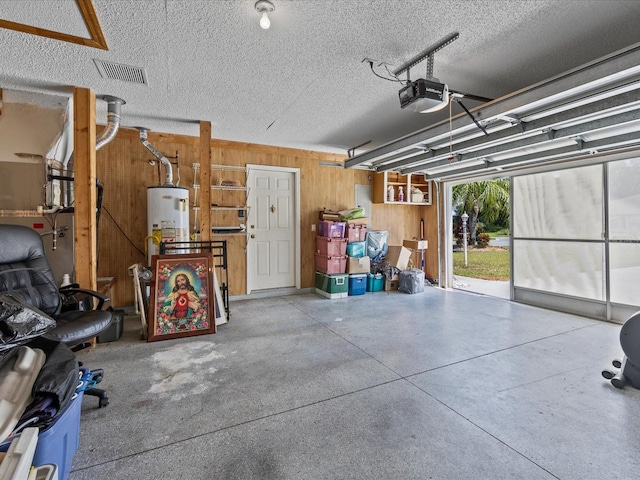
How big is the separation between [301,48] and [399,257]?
14.5ft

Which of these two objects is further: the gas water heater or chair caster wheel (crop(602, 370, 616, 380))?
the gas water heater

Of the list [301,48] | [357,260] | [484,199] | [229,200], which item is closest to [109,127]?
[229,200]

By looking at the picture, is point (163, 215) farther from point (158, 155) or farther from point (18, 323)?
point (18, 323)

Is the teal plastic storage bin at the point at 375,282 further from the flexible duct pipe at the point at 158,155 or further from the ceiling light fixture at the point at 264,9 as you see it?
the ceiling light fixture at the point at 264,9

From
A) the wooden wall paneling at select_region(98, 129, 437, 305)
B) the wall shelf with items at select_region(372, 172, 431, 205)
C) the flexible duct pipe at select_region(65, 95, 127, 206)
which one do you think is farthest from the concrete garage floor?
the wall shelf with items at select_region(372, 172, 431, 205)

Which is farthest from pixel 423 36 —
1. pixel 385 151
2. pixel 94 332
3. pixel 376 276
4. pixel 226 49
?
pixel 376 276

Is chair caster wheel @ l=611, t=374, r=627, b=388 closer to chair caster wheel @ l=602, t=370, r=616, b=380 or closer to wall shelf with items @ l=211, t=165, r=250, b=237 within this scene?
chair caster wheel @ l=602, t=370, r=616, b=380

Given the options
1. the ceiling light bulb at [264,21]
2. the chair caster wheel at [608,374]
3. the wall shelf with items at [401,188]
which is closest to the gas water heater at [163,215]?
the ceiling light bulb at [264,21]

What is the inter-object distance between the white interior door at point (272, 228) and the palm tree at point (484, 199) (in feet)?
21.2

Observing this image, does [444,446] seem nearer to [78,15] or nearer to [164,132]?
[78,15]

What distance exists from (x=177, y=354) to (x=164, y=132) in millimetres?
3288

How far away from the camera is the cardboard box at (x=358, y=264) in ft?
18.2

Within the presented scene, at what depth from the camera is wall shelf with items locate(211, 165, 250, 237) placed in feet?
16.5

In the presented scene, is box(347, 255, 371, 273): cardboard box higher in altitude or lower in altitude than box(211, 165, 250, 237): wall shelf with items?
lower
